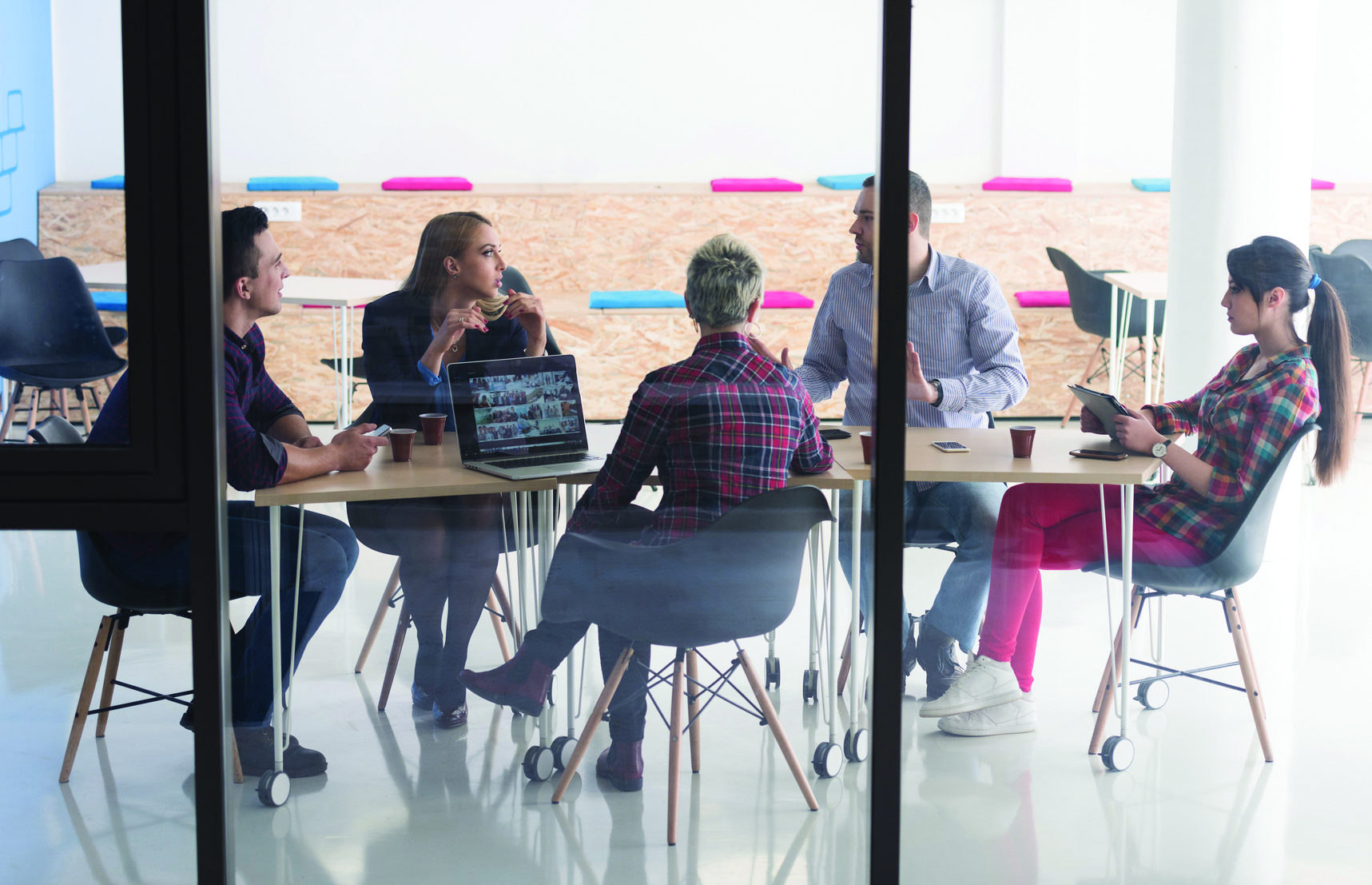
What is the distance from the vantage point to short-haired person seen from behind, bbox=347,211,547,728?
2.28 metres

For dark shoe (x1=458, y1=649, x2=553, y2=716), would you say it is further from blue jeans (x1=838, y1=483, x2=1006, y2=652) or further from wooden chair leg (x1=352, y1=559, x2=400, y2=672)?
blue jeans (x1=838, y1=483, x2=1006, y2=652)

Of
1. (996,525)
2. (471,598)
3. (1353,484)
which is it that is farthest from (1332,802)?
(471,598)

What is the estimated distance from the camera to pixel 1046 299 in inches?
98.8

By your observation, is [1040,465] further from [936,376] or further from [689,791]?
[689,791]

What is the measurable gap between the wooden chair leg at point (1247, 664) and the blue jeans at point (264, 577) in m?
1.92

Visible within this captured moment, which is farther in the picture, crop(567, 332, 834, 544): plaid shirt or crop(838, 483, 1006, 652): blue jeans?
crop(838, 483, 1006, 652): blue jeans

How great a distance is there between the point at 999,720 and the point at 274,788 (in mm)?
1519

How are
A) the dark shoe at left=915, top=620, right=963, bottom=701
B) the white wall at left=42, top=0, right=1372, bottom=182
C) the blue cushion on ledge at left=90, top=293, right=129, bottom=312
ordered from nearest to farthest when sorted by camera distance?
the blue cushion on ledge at left=90, top=293, right=129, bottom=312 < the white wall at left=42, top=0, right=1372, bottom=182 < the dark shoe at left=915, top=620, right=963, bottom=701

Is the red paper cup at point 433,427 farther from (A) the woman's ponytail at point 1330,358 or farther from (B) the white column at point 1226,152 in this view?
(A) the woman's ponytail at point 1330,358

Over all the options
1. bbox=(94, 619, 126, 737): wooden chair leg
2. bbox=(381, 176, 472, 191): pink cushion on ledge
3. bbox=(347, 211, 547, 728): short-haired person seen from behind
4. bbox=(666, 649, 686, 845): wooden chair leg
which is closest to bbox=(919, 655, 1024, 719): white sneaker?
bbox=(666, 649, 686, 845): wooden chair leg

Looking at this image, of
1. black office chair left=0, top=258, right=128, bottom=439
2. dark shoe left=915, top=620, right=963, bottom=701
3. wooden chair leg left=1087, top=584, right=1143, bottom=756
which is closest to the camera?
black office chair left=0, top=258, right=128, bottom=439

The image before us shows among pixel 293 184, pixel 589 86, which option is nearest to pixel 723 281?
pixel 589 86

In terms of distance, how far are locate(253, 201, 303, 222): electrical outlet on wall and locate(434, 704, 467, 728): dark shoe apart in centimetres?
101

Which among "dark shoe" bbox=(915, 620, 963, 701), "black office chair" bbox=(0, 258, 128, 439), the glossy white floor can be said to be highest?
"black office chair" bbox=(0, 258, 128, 439)
